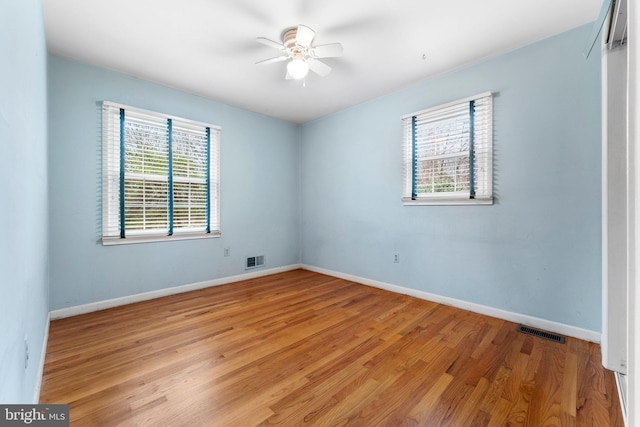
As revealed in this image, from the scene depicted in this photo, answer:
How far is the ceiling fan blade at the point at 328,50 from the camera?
2248 mm

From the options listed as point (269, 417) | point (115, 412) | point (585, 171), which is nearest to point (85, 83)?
point (115, 412)

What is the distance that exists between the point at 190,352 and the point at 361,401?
4.37 feet

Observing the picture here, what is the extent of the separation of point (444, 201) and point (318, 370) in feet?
7.38

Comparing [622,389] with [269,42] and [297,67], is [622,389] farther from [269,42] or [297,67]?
[269,42]

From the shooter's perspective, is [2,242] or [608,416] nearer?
[2,242]

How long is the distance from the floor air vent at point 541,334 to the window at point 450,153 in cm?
122

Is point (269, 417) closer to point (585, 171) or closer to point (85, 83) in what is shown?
point (585, 171)

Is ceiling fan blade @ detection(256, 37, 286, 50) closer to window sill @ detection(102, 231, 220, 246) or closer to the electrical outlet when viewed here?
the electrical outlet

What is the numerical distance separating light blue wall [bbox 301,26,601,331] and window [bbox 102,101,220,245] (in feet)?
7.71

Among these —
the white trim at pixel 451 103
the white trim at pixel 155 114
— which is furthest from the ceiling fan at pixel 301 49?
the white trim at pixel 155 114

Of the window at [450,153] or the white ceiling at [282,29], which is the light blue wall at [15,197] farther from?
the window at [450,153]

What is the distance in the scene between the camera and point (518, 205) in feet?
8.23

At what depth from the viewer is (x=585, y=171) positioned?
2178mm

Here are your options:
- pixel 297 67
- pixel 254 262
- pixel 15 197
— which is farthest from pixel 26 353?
pixel 254 262
